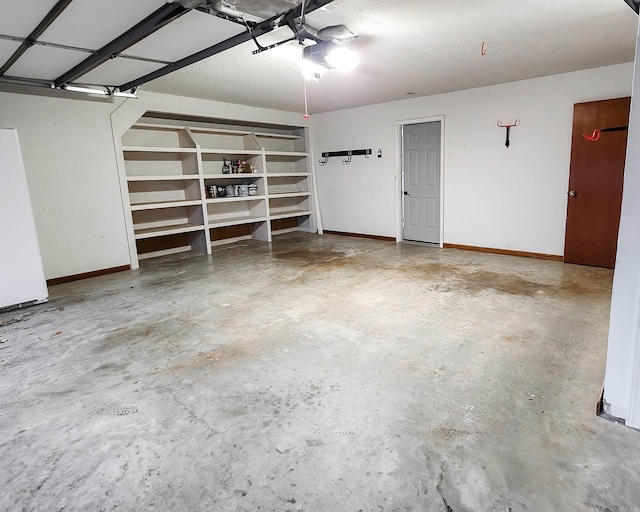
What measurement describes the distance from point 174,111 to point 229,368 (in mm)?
4566

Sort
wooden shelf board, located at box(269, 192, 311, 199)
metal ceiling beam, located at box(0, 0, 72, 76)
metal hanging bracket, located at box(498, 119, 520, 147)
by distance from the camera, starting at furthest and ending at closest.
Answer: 1. wooden shelf board, located at box(269, 192, 311, 199)
2. metal hanging bracket, located at box(498, 119, 520, 147)
3. metal ceiling beam, located at box(0, 0, 72, 76)

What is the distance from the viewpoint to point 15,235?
3752mm

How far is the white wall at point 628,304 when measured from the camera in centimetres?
170

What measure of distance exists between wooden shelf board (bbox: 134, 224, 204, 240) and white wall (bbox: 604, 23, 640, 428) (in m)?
Answer: 5.55

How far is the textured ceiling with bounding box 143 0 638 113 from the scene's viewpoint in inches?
113

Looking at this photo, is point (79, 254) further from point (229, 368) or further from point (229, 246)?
point (229, 368)

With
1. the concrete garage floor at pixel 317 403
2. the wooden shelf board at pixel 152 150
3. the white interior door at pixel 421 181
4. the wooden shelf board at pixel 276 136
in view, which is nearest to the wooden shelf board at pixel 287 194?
the wooden shelf board at pixel 276 136

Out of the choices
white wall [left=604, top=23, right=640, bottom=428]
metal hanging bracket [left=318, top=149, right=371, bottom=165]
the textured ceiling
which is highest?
the textured ceiling

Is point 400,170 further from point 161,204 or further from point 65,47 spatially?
point 65,47

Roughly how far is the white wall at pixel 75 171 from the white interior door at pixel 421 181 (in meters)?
3.96

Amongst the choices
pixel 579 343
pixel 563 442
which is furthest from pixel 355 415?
pixel 579 343

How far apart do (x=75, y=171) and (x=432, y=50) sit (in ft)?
A: 14.9

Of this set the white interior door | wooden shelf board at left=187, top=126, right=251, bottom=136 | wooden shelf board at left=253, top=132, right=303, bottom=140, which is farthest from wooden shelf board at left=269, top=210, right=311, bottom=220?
the white interior door

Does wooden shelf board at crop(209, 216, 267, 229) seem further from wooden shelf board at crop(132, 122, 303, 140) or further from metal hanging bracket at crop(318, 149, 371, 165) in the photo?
metal hanging bracket at crop(318, 149, 371, 165)
